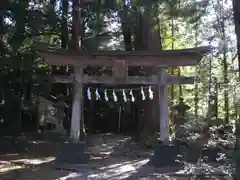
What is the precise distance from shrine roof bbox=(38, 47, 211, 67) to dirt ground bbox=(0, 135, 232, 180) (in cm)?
295

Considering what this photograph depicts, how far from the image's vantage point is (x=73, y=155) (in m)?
10.0

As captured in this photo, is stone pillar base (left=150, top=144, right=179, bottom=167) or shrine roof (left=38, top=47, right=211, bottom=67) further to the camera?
shrine roof (left=38, top=47, right=211, bottom=67)

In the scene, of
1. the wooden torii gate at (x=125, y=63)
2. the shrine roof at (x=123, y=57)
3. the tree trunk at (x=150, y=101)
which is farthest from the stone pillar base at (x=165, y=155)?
the tree trunk at (x=150, y=101)

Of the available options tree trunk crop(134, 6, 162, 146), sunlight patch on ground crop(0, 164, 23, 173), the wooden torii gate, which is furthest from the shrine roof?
tree trunk crop(134, 6, 162, 146)

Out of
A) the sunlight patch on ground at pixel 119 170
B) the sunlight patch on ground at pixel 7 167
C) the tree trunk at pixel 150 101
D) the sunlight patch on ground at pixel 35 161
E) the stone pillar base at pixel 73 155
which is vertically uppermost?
the tree trunk at pixel 150 101

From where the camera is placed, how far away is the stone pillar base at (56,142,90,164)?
10047mm

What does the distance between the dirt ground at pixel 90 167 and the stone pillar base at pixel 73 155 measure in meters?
0.26

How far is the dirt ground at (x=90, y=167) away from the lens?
8.37m

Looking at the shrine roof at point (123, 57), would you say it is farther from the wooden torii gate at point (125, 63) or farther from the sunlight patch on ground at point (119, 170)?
the sunlight patch on ground at point (119, 170)

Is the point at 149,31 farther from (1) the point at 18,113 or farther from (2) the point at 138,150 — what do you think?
(1) the point at 18,113

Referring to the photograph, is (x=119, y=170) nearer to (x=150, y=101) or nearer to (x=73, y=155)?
(x=73, y=155)

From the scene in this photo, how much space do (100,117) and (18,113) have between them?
23.9ft

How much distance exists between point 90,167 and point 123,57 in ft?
10.7

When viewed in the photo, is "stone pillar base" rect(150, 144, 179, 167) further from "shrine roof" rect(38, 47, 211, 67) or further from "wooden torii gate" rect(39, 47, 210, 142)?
"shrine roof" rect(38, 47, 211, 67)
